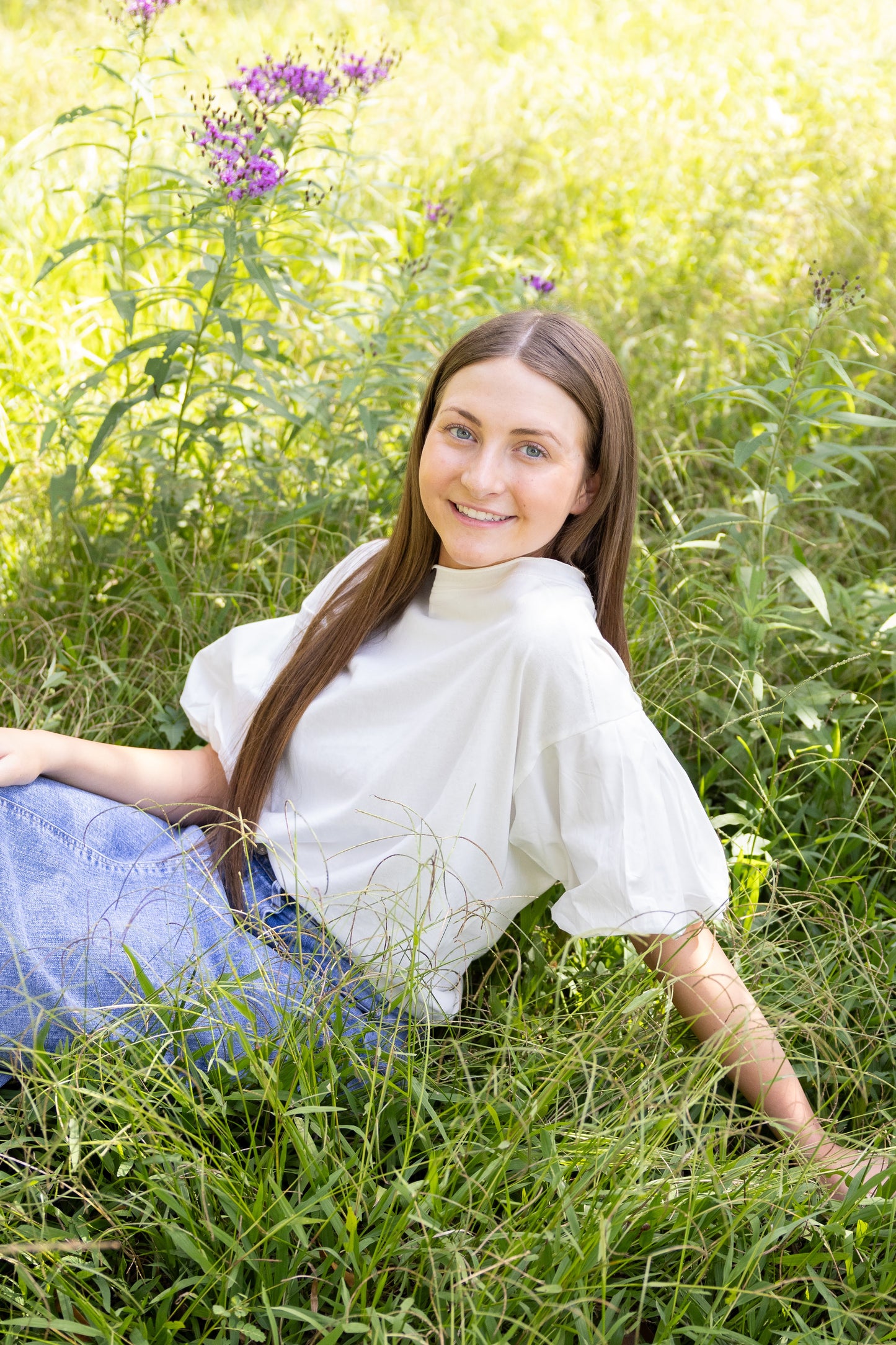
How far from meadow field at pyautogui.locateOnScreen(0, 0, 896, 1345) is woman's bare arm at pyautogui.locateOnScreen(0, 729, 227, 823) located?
0.35 meters

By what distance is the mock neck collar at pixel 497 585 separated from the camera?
5.46 ft

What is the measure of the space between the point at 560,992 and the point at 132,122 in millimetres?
2021

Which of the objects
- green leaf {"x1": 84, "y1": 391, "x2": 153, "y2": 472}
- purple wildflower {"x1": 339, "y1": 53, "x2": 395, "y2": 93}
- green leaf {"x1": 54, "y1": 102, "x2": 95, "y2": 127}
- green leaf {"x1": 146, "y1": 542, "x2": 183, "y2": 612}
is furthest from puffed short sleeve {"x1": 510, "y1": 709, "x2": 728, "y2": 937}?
purple wildflower {"x1": 339, "y1": 53, "x2": 395, "y2": 93}

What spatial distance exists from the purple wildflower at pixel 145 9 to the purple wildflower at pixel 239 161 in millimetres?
249

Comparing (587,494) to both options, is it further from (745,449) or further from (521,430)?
(745,449)

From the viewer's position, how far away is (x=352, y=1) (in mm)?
6344

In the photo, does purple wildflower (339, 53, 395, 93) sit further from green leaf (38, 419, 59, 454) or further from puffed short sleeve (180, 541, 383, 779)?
puffed short sleeve (180, 541, 383, 779)

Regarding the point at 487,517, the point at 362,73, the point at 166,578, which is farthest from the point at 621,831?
the point at 362,73

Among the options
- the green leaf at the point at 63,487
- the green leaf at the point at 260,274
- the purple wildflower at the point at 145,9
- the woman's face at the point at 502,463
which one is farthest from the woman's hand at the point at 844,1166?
the purple wildflower at the point at 145,9

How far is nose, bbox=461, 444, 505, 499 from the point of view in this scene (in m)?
1.62

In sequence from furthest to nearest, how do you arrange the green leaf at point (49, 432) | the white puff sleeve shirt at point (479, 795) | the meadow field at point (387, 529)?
the green leaf at point (49, 432) < the white puff sleeve shirt at point (479, 795) < the meadow field at point (387, 529)

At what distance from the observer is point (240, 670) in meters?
2.01

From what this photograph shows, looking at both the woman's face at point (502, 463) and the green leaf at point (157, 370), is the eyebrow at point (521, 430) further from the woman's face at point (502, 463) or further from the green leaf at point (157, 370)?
the green leaf at point (157, 370)

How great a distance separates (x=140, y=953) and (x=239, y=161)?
5.15 feet
